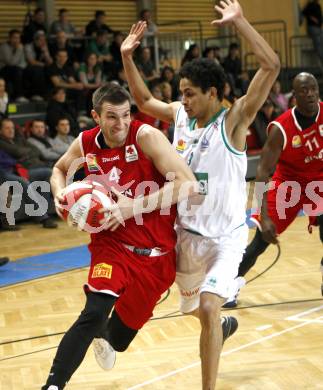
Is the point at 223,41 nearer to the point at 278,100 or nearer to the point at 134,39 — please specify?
the point at 278,100

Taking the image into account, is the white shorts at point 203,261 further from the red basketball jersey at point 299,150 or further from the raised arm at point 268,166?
the red basketball jersey at point 299,150

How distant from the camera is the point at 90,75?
14.3m

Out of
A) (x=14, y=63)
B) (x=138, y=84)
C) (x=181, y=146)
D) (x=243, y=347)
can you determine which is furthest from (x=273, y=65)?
(x=14, y=63)

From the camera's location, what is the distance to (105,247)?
4.40 meters

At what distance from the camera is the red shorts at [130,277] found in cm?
425

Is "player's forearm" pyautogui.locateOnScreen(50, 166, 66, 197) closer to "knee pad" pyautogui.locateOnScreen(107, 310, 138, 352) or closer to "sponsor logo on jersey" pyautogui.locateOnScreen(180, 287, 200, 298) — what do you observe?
"knee pad" pyautogui.locateOnScreen(107, 310, 138, 352)

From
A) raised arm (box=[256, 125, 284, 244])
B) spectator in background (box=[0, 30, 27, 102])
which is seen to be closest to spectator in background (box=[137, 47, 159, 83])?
spectator in background (box=[0, 30, 27, 102])

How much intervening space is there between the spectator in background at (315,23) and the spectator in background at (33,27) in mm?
8357

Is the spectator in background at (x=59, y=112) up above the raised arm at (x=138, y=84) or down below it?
below

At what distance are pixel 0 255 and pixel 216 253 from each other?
17.6 ft

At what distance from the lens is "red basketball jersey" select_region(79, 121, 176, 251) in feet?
14.6

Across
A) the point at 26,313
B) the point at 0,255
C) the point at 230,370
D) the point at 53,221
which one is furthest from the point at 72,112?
the point at 230,370

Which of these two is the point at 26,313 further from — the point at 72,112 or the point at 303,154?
the point at 72,112

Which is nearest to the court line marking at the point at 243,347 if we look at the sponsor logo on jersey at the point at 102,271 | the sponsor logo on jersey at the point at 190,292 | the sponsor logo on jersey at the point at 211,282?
the sponsor logo on jersey at the point at 190,292
